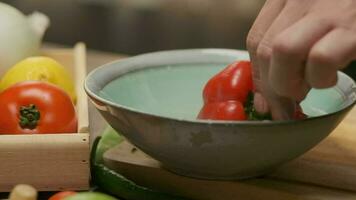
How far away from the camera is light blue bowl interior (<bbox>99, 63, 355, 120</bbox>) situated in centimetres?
74

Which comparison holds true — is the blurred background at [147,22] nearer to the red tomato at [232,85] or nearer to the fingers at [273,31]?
the red tomato at [232,85]

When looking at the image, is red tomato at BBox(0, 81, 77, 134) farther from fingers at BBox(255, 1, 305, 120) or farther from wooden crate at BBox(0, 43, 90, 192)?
fingers at BBox(255, 1, 305, 120)

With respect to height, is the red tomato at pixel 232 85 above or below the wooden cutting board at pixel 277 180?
above

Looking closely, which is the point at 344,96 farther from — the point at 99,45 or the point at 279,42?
the point at 99,45

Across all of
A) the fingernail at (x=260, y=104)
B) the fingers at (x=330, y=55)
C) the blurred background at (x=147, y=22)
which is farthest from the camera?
the blurred background at (x=147, y=22)

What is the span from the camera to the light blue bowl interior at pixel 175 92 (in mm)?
737

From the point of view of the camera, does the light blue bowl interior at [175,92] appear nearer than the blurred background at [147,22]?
Yes

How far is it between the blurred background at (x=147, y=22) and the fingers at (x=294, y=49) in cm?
130

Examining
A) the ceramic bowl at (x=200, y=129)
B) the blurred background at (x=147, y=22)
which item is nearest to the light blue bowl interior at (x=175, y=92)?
the ceramic bowl at (x=200, y=129)

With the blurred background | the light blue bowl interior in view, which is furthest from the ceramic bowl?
the blurred background

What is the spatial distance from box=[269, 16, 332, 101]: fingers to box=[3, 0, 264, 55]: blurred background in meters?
1.30

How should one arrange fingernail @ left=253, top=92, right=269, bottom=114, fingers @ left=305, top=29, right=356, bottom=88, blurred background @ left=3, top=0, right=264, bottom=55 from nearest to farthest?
fingers @ left=305, top=29, right=356, bottom=88
fingernail @ left=253, top=92, right=269, bottom=114
blurred background @ left=3, top=0, right=264, bottom=55

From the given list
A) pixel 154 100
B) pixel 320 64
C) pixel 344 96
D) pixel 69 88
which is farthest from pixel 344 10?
pixel 69 88

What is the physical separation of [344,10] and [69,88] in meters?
0.43
